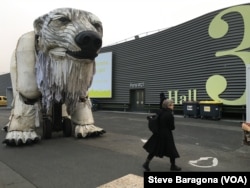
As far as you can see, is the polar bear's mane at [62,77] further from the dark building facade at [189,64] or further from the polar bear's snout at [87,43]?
the dark building facade at [189,64]

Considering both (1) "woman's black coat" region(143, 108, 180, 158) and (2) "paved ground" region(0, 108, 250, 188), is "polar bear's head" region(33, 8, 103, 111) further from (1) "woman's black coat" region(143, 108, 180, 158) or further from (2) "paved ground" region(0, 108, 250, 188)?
(1) "woman's black coat" region(143, 108, 180, 158)

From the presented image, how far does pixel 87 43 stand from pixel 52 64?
1.18 meters

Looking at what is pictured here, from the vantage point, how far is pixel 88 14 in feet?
23.9

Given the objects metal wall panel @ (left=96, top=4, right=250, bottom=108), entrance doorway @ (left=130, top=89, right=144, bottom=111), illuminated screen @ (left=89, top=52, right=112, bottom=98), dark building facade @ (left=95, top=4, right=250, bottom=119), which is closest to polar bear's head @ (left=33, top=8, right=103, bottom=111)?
dark building facade @ (left=95, top=4, right=250, bottom=119)

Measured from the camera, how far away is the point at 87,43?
6.52 m

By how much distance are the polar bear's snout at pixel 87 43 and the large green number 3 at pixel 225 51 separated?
1109 cm

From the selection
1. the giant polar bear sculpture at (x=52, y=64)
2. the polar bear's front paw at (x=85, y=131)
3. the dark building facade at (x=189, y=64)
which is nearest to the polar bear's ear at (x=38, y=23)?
the giant polar bear sculpture at (x=52, y=64)

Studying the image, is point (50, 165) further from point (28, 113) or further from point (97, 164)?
point (28, 113)

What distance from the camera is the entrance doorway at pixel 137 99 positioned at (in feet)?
75.4

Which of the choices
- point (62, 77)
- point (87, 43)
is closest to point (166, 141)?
point (87, 43)

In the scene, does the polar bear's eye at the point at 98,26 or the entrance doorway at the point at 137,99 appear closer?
the polar bear's eye at the point at 98,26

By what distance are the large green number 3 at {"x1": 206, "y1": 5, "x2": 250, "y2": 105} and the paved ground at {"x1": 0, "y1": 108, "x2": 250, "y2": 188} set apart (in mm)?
7860

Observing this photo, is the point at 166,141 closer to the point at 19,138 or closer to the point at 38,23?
the point at 19,138

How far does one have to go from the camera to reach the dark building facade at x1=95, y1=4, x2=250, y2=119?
15.7 m
